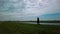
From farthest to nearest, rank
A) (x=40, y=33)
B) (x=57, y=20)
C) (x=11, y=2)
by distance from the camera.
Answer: (x=11, y=2), (x=57, y=20), (x=40, y=33)

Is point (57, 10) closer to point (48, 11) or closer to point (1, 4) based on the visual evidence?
point (48, 11)

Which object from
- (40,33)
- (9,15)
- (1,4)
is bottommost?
(40,33)

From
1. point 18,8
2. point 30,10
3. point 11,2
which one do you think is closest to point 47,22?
point 30,10

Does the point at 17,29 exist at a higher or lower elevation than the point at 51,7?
lower

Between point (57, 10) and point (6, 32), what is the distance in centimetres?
75

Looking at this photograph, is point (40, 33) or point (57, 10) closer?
point (40, 33)

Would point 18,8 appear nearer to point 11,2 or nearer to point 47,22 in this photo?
point 11,2

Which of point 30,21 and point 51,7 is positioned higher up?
point 51,7

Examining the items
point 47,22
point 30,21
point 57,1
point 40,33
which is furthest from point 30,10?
point 40,33

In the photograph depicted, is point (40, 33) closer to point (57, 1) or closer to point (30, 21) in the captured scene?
point (30, 21)

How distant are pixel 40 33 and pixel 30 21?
41 cm

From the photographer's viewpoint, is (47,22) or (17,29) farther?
(47,22)

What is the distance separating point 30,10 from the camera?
159 cm

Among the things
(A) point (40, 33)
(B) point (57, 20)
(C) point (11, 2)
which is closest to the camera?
(A) point (40, 33)
